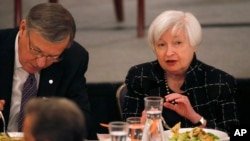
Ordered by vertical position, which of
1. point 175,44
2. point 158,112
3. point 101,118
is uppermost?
point 175,44

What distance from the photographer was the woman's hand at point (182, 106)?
3765 millimetres

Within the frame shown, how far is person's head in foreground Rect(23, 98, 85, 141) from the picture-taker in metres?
2.19

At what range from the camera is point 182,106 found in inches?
151

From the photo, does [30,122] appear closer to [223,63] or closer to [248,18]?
[223,63]

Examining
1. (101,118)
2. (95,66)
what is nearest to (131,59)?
(95,66)

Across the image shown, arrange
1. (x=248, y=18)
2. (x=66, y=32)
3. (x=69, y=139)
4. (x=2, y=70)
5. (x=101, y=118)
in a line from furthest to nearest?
(x=248, y=18)
(x=101, y=118)
(x=2, y=70)
(x=66, y=32)
(x=69, y=139)

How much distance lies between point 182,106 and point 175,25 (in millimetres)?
472

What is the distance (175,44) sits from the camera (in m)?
4.03

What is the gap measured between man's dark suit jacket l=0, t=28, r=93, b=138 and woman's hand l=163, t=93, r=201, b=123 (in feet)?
1.62

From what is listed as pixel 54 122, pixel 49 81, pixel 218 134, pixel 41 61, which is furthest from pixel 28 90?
pixel 54 122

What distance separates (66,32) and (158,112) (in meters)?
0.68

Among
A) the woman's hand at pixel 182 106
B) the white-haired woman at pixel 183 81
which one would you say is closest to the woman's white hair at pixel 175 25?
the white-haired woman at pixel 183 81

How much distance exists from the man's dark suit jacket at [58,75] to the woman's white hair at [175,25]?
0.43 meters

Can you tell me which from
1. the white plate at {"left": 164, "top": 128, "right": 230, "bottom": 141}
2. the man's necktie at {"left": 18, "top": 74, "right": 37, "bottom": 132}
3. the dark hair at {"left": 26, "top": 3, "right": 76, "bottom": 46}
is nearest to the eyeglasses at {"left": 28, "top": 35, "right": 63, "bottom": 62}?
the dark hair at {"left": 26, "top": 3, "right": 76, "bottom": 46}
